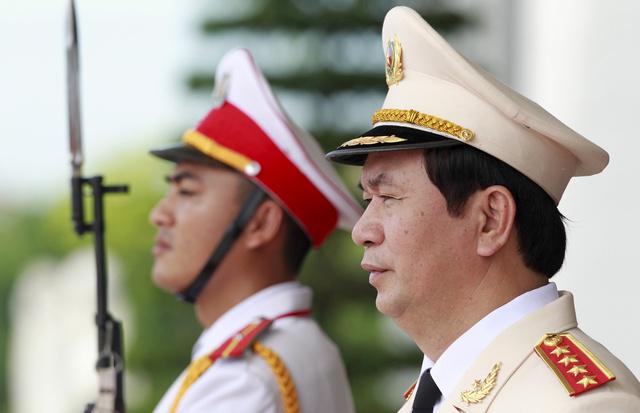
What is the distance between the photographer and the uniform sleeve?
3.48 m

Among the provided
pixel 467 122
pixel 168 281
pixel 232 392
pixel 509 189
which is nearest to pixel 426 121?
pixel 467 122

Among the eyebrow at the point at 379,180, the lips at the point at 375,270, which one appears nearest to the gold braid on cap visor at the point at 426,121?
the eyebrow at the point at 379,180

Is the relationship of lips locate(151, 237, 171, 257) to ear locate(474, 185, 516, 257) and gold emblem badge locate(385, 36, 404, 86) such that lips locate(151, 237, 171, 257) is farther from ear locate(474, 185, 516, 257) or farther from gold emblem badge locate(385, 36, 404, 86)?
ear locate(474, 185, 516, 257)

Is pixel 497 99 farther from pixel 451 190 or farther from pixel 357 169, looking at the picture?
pixel 357 169

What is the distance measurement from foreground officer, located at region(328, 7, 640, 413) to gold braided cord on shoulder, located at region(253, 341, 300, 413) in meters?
0.98

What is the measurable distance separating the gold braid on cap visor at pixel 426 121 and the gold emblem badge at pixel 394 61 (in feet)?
0.28

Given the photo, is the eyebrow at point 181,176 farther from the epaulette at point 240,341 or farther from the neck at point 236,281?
the epaulette at point 240,341

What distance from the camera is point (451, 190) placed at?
2.55m

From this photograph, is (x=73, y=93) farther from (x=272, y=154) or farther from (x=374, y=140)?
(x=374, y=140)

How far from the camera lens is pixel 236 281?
3.95 m

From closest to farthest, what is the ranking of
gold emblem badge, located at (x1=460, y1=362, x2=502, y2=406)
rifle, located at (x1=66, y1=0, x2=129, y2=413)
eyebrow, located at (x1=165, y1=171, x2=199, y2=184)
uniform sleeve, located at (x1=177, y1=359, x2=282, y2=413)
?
gold emblem badge, located at (x1=460, y1=362, x2=502, y2=406), uniform sleeve, located at (x1=177, y1=359, x2=282, y2=413), rifle, located at (x1=66, y1=0, x2=129, y2=413), eyebrow, located at (x1=165, y1=171, x2=199, y2=184)

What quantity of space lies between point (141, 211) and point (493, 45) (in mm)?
4237

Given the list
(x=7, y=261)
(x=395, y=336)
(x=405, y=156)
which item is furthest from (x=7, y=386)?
(x=405, y=156)

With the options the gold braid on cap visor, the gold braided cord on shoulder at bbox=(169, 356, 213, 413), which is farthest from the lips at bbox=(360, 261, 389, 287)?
the gold braided cord on shoulder at bbox=(169, 356, 213, 413)
